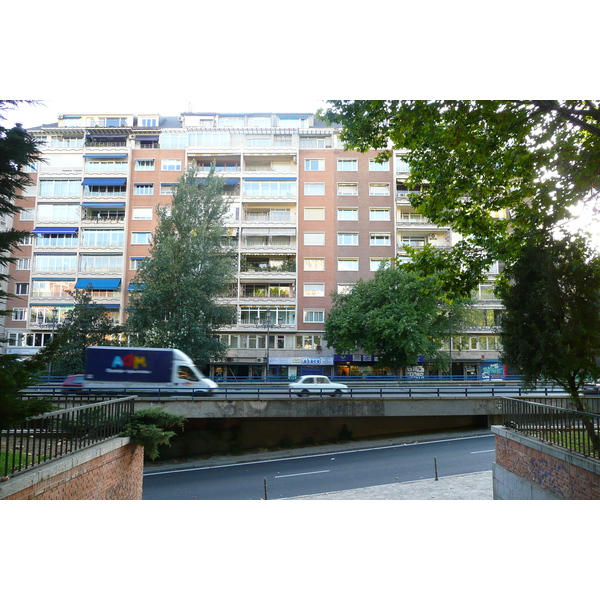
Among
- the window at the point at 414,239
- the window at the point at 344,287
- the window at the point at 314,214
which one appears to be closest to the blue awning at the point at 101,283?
the window at the point at 314,214

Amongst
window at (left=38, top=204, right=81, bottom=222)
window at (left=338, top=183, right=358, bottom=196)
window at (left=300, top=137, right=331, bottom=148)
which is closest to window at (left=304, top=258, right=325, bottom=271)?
window at (left=338, top=183, right=358, bottom=196)

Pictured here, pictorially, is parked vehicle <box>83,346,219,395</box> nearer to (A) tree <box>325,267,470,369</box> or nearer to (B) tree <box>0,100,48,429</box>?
(B) tree <box>0,100,48,429</box>

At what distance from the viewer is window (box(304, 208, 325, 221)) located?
25.2 m

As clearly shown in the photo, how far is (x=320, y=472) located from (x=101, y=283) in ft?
44.8

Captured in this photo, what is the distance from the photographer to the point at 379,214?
22844 mm

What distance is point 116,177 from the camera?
2200 cm

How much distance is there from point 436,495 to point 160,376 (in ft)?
26.6

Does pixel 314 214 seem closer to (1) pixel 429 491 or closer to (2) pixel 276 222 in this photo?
(2) pixel 276 222

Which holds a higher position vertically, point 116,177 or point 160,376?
point 116,177

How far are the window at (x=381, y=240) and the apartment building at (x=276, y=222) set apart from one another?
0.19ft

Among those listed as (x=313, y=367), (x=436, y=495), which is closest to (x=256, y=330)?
(x=313, y=367)

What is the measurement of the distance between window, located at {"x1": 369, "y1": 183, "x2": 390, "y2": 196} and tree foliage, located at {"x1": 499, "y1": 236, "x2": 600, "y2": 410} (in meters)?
14.5

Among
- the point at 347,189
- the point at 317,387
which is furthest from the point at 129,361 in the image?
the point at 347,189

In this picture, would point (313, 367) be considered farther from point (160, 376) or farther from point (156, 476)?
point (156, 476)
